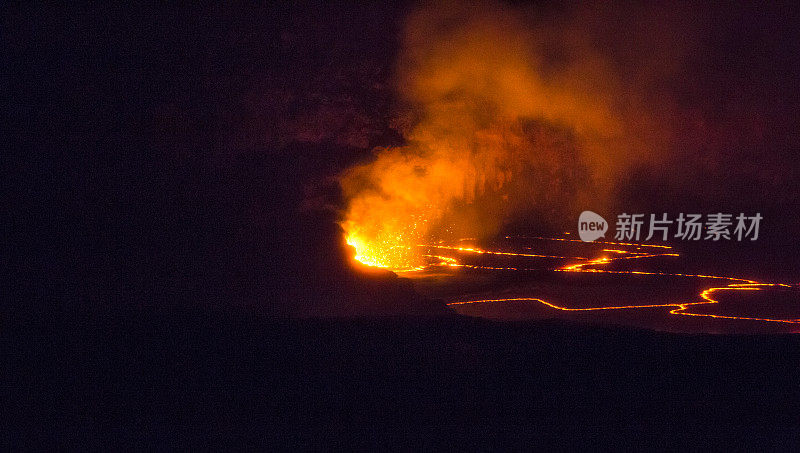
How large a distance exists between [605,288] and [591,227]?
14.5 feet

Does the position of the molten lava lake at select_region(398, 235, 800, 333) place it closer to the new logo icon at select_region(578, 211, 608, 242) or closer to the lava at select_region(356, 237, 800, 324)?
the lava at select_region(356, 237, 800, 324)

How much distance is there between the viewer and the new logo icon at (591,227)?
11.6 metres

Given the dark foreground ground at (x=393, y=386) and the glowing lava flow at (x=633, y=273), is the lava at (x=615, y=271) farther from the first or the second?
the dark foreground ground at (x=393, y=386)

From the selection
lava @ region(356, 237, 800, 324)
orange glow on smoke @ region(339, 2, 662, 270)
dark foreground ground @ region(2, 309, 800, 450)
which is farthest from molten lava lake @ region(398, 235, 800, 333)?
dark foreground ground @ region(2, 309, 800, 450)

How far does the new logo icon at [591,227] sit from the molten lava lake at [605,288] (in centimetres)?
84

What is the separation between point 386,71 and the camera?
640 cm

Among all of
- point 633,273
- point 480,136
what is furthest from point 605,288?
point 480,136

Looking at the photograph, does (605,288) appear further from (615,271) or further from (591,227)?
(591,227)

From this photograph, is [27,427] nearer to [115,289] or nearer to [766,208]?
[115,289]

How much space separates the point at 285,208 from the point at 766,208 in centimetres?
782

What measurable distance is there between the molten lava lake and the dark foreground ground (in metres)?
1.26

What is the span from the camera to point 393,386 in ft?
13.3

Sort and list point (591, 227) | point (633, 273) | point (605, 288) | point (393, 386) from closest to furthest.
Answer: point (393, 386)
point (605, 288)
point (633, 273)
point (591, 227)

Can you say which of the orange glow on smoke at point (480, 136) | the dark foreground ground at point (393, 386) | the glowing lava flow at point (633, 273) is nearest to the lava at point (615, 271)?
the glowing lava flow at point (633, 273)
